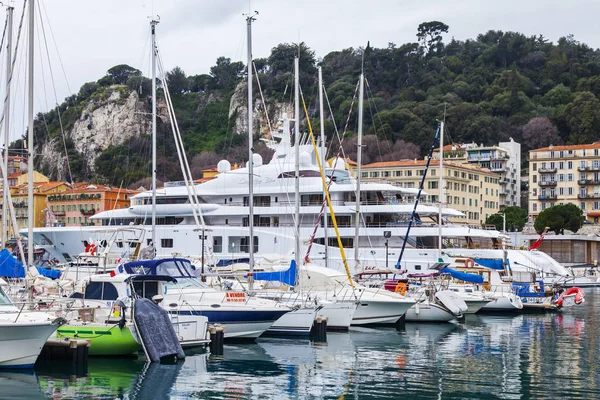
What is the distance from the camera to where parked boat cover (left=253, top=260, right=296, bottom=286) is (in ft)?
99.0

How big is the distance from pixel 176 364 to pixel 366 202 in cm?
3209

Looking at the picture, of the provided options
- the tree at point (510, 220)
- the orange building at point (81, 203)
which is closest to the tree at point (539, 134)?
the tree at point (510, 220)

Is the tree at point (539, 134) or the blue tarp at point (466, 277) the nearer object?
the blue tarp at point (466, 277)

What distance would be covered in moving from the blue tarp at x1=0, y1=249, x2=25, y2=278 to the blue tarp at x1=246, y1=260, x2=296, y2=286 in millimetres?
8668

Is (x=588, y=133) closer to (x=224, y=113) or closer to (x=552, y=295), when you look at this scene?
(x=224, y=113)

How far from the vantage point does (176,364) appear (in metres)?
20.3

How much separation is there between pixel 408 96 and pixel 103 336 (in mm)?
109288

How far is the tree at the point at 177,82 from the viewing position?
158 metres

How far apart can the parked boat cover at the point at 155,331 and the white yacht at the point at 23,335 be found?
2132 mm

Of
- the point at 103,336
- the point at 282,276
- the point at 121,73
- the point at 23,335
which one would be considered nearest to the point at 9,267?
the point at 103,336

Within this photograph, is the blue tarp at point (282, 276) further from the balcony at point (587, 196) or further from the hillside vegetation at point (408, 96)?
the balcony at point (587, 196)

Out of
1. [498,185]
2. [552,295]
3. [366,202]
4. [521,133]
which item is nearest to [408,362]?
[552,295]

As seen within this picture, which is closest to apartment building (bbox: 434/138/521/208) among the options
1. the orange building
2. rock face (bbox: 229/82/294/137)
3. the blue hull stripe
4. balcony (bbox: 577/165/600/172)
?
balcony (bbox: 577/165/600/172)

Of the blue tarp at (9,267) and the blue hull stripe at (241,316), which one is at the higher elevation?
the blue tarp at (9,267)
